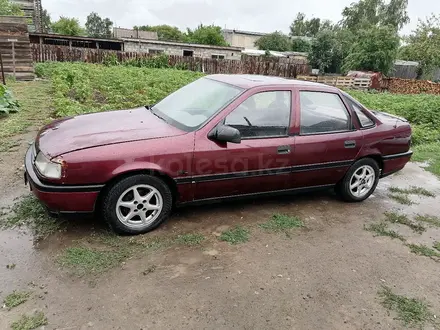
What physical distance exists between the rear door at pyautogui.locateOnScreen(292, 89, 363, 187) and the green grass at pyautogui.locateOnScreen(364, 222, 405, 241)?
75cm

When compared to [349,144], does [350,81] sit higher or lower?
higher

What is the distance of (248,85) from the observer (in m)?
4.09

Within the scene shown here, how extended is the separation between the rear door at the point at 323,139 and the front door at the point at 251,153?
16cm

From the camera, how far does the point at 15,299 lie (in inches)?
104

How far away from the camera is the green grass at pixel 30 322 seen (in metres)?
2.40

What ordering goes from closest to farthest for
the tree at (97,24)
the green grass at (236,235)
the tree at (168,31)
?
the green grass at (236,235) → the tree at (168,31) → the tree at (97,24)

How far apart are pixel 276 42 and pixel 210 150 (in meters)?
56.4

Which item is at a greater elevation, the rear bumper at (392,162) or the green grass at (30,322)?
the rear bumper at (392,162)

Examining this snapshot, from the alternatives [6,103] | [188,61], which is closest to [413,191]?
[6,103]

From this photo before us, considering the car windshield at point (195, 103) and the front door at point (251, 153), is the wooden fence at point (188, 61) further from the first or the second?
the front door at point (251, 153)

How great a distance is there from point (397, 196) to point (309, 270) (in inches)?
109

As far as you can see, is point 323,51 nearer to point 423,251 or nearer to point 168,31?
point 423,251

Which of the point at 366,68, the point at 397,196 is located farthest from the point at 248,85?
the point at 366,68

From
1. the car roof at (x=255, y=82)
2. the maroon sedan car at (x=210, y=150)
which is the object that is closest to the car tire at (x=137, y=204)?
the maroon sedan car at (x=210, y=150)
